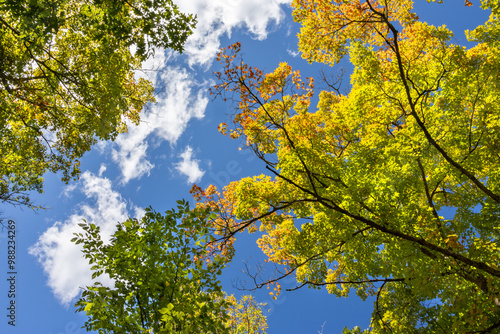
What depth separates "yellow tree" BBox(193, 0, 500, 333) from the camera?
566cm

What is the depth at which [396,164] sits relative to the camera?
673 cm

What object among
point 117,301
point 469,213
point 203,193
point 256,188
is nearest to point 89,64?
point 203,193

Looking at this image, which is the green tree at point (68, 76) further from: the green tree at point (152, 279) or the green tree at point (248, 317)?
the green tree at point (248, 317)

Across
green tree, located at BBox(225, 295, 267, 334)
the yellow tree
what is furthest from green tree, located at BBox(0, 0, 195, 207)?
green tree, located at BBox(225, 295, 267, 334)

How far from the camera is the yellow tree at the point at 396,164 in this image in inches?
223

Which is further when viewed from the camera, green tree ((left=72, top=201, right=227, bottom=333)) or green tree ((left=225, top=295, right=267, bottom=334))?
green tree ((left=225, top=295, right=267, bottom=334))

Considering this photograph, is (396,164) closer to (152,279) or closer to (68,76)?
(152,279)

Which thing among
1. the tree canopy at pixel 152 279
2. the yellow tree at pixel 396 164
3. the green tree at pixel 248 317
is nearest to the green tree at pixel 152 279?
the tree canopy at pixel 152 279

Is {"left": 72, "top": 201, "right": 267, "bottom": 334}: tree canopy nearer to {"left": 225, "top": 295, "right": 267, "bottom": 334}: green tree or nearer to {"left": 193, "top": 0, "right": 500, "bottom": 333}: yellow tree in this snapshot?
{"left": 193, "top": 0, "right": 500, "bottom": 333}: yellow tree

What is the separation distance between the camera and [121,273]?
3768mm

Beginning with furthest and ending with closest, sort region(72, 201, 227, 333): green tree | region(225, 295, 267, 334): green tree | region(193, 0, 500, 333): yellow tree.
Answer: region(225, 295, 267, 334): green tree, region(193, 0, 500, 333): yellow tree, region(72, 201, 227, 333): green tree

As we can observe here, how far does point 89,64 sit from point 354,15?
24.3 feet

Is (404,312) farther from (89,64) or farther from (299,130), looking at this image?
(89,64)

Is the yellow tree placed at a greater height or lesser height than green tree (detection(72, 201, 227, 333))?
greater
